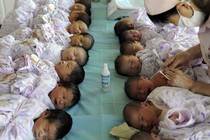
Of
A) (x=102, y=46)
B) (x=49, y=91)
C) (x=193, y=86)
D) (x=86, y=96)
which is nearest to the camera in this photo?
(x=193, y=86)

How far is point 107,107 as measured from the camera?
161 centimetres

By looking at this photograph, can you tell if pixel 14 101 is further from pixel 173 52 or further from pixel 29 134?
pixel 173 52

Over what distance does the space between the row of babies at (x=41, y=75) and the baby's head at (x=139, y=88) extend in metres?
0.29

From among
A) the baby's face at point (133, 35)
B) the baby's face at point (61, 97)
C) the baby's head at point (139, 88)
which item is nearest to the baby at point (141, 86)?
the baby's head at point (139, 88)

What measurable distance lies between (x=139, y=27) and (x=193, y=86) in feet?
3.19

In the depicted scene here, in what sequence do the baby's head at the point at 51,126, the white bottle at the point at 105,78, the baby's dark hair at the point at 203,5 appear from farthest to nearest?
the white bottle at the point at 105,78, the baby's head at the point at 51,126, the baby's dark hair at the point at 203,5

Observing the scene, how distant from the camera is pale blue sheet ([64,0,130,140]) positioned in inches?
56.4

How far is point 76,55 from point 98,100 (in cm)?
42

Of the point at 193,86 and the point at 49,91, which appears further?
the point at 49,91

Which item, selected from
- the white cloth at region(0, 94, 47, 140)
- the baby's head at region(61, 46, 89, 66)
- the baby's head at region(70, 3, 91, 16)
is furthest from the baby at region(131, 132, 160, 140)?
the baby's head at region(70, 3, 91, 16)

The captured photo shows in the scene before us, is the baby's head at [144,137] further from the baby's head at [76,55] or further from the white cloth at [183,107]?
the baby's head at [76,55]

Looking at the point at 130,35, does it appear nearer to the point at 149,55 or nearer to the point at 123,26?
the point at 123,26

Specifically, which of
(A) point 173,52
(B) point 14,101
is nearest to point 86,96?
(B) point 14,101

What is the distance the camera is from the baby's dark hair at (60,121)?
1343 mm
